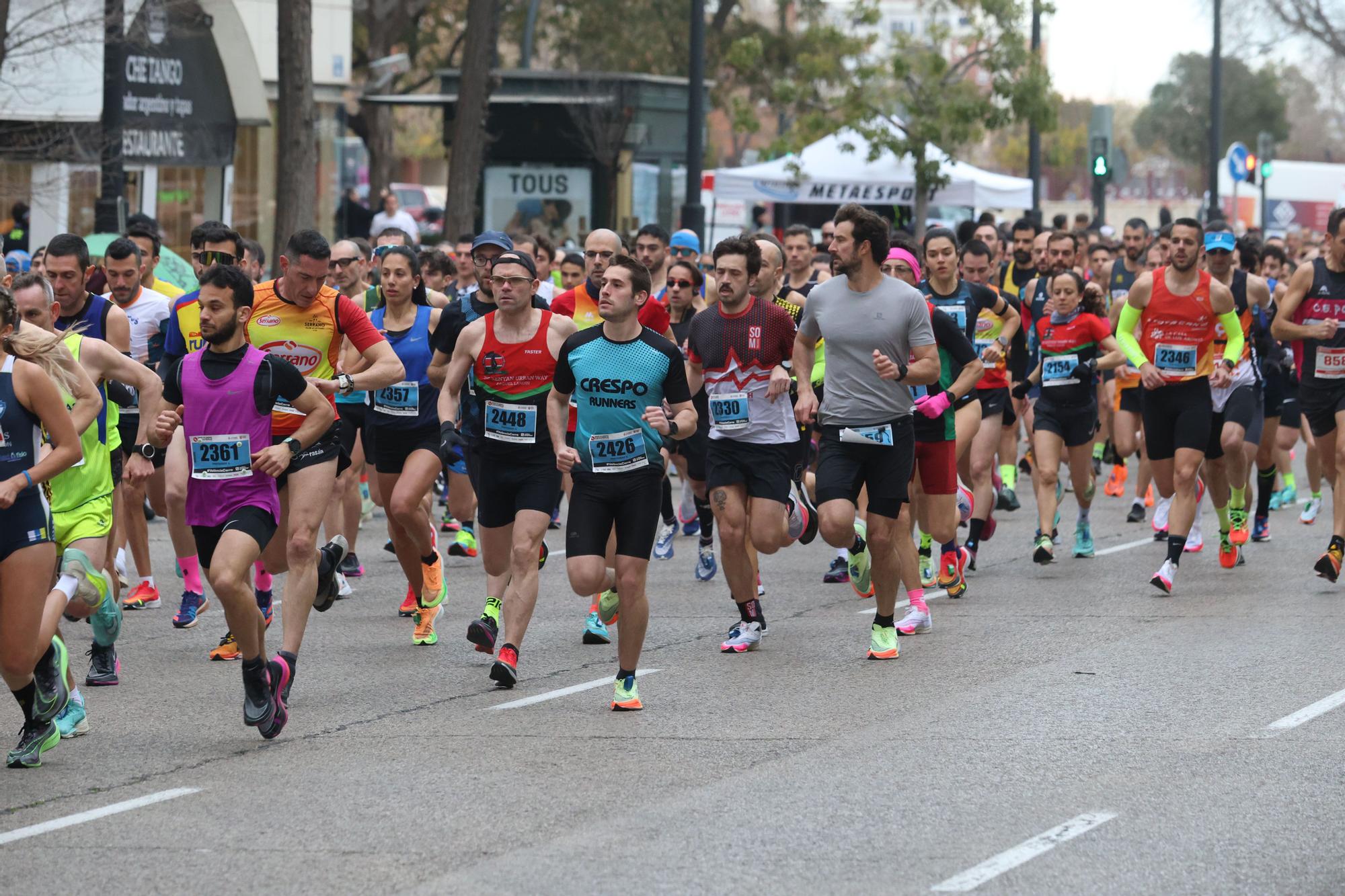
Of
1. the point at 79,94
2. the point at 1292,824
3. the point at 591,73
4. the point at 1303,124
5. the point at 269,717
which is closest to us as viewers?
the point at 1292,824

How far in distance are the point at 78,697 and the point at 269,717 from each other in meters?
0.89

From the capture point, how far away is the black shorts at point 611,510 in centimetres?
843

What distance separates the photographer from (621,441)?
847 cm

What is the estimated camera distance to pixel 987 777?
7.04 meters

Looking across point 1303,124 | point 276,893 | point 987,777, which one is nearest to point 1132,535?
point 987,777

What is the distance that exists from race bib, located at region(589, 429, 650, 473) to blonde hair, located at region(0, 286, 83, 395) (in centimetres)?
217

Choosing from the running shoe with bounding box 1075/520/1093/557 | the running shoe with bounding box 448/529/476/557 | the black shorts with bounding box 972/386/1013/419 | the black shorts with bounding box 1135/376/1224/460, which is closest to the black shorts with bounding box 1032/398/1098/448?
the black shorts with bounding box 972/386/1013/419

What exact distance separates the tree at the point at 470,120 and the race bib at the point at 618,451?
1630 cm

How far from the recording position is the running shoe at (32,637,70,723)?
7367 mm

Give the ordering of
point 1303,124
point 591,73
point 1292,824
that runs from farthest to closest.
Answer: point 1303,124
point 591,73
point 1292,824

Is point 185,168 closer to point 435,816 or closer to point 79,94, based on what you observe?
point 79,94

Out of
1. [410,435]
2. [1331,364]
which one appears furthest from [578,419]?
[1331,364]

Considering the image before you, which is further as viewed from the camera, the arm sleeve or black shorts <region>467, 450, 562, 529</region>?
the arm sleeve

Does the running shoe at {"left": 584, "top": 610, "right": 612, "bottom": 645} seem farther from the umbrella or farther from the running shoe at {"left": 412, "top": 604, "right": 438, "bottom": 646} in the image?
the umbrella
